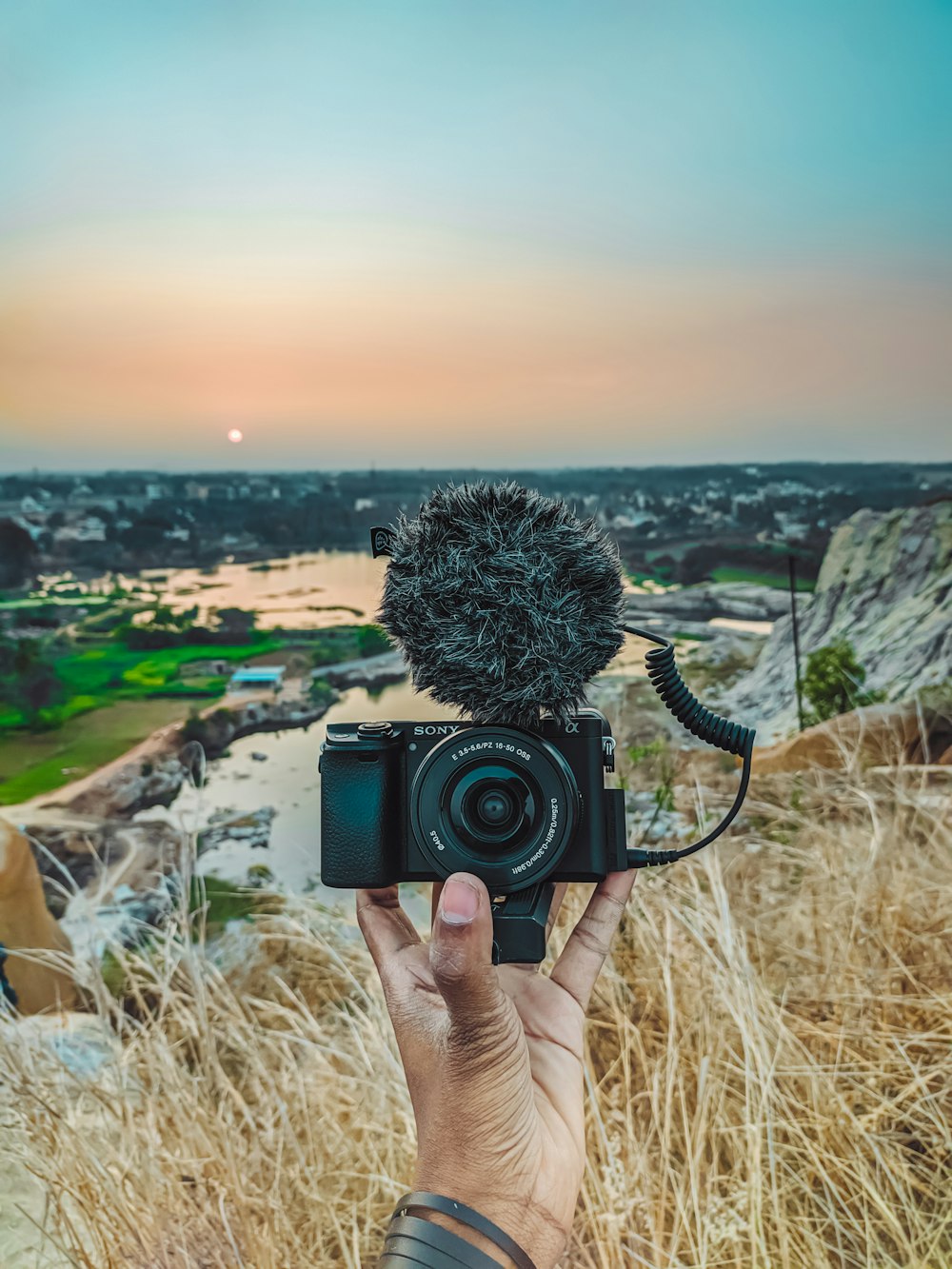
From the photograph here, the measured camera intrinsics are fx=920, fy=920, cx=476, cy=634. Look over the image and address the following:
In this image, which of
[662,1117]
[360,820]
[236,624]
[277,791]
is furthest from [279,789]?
[360,820]

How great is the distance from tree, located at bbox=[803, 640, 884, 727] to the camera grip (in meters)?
1.93

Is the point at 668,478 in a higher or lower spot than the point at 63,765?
higher

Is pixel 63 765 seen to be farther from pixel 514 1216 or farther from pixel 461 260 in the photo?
pixel 514 1216

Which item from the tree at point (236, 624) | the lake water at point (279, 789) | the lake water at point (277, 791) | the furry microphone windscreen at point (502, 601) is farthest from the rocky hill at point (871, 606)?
the furry microphone windscreen at point (502, 601)

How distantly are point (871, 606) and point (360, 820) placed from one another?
218cm

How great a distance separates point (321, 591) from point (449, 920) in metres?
2.00

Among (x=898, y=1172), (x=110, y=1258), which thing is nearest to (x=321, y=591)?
(x=110, y=1258)

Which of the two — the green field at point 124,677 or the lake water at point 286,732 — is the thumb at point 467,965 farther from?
the green field at point 124,677

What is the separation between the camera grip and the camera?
0.67m

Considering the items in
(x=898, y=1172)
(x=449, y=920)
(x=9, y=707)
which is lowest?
(x=898, y=1172)

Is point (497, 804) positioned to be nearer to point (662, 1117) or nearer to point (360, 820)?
point (360, 820)

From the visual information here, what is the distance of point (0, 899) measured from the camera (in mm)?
2094

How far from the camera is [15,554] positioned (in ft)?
7.67

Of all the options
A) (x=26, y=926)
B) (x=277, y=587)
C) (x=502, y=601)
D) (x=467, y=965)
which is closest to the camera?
(x=467, y=965)
